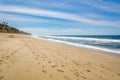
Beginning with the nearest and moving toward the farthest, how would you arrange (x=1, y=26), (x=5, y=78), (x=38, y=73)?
(x=5, y=78)
(x=38, y=73)
(x=1, y=26)

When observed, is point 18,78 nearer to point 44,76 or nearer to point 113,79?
point 44,76

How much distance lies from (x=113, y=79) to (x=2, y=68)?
482 cm

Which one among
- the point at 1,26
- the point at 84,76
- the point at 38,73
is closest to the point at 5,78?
the point at 38,73

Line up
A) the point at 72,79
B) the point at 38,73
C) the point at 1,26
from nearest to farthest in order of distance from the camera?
the point at 72,79 → the point at 38,73 → the point at 1,26

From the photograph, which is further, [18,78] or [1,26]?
[1,26]

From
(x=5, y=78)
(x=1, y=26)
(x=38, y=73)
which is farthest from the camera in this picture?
(x=1, y=26)

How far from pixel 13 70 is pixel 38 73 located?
3.63ft

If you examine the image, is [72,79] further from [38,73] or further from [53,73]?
[38,73]

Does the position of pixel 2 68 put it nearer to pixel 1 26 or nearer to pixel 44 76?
pixel 44 76

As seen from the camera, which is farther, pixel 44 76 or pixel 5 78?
pixel 44 76

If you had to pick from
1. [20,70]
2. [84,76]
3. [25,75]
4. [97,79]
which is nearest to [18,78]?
[25,75]

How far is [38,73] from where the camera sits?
18.7 feet

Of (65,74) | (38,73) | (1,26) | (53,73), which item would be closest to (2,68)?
(38,73)

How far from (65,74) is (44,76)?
0.96 m
